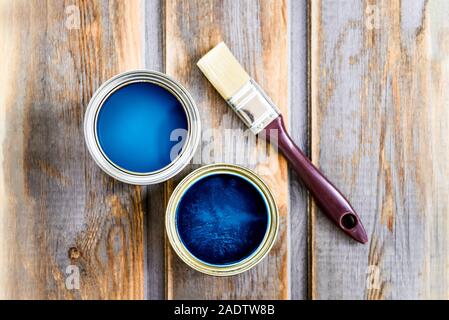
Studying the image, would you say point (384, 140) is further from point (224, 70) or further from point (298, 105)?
point (224, 70)

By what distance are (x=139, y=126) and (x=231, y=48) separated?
7.4 inches

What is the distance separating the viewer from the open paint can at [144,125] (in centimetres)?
66

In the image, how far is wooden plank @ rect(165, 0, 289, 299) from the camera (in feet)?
2.38

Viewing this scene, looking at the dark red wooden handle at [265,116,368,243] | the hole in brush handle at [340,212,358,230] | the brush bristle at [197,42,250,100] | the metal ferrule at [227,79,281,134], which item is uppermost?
the brush bristle at [197,42,250,100]

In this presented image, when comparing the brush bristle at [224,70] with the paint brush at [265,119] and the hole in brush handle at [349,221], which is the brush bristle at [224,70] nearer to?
the paint brush at [265,119]

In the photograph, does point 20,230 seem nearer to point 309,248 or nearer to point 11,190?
point 11,190

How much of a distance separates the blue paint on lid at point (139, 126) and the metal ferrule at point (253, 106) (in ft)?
0.28

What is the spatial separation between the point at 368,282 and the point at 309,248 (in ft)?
0.34

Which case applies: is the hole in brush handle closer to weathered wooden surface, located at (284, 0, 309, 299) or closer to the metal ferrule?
weathered wooden surface, located at (284, 0, 309, 299)

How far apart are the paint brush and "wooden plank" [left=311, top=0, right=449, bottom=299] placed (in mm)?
24

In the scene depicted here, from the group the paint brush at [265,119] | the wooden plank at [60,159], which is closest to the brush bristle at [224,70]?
the paint brush at [265,119]

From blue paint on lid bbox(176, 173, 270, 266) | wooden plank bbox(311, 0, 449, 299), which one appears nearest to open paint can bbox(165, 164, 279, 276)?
blue paint on lid bbox(176, 173, 270, 266)

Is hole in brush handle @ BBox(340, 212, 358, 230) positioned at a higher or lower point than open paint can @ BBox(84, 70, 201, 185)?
lower

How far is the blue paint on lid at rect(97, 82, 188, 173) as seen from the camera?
67cm
